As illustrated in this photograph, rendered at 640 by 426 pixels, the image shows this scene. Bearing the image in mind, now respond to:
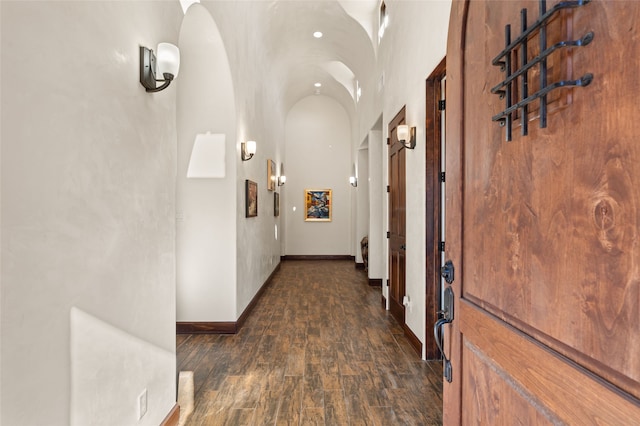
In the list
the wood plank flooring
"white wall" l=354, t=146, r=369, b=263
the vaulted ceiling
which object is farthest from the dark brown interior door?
"white wall" l=354, t=146, r=369, b=263

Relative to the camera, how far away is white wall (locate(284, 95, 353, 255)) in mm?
10133

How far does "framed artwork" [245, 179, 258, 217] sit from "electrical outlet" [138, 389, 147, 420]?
2879 mm

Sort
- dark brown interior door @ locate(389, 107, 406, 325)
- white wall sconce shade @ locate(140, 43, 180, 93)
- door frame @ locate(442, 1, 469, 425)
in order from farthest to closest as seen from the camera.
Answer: dark brown interior door @ locate(389, 107, 406, 325) < white wall sconce shade @ locate(140, 43, 180, 93) < door frame @ locate(442, 1, 469, 425)

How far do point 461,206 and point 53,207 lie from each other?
1.47 metres

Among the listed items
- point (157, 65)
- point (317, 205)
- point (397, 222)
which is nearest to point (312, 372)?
point (397, 222)

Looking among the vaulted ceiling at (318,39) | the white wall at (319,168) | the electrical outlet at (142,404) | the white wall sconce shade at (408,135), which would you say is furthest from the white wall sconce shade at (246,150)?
→ the white wall at (319,168)

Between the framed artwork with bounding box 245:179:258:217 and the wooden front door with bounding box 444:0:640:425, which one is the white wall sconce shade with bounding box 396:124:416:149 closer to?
the framed artwork with bounding box 245:179:258:217

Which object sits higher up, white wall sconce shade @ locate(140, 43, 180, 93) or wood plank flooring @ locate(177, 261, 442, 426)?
white wall sconce shade @ locate(140, 43, 180, 93)

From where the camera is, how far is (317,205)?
10.2 meters

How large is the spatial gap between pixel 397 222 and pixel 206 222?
2334 millimetres

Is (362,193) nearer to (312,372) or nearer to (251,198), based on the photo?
(251,198)

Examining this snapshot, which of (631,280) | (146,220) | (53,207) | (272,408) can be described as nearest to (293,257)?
(272,408)

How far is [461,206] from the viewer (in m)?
1.26

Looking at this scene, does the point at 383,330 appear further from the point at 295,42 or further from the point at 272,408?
the point at 295,42
